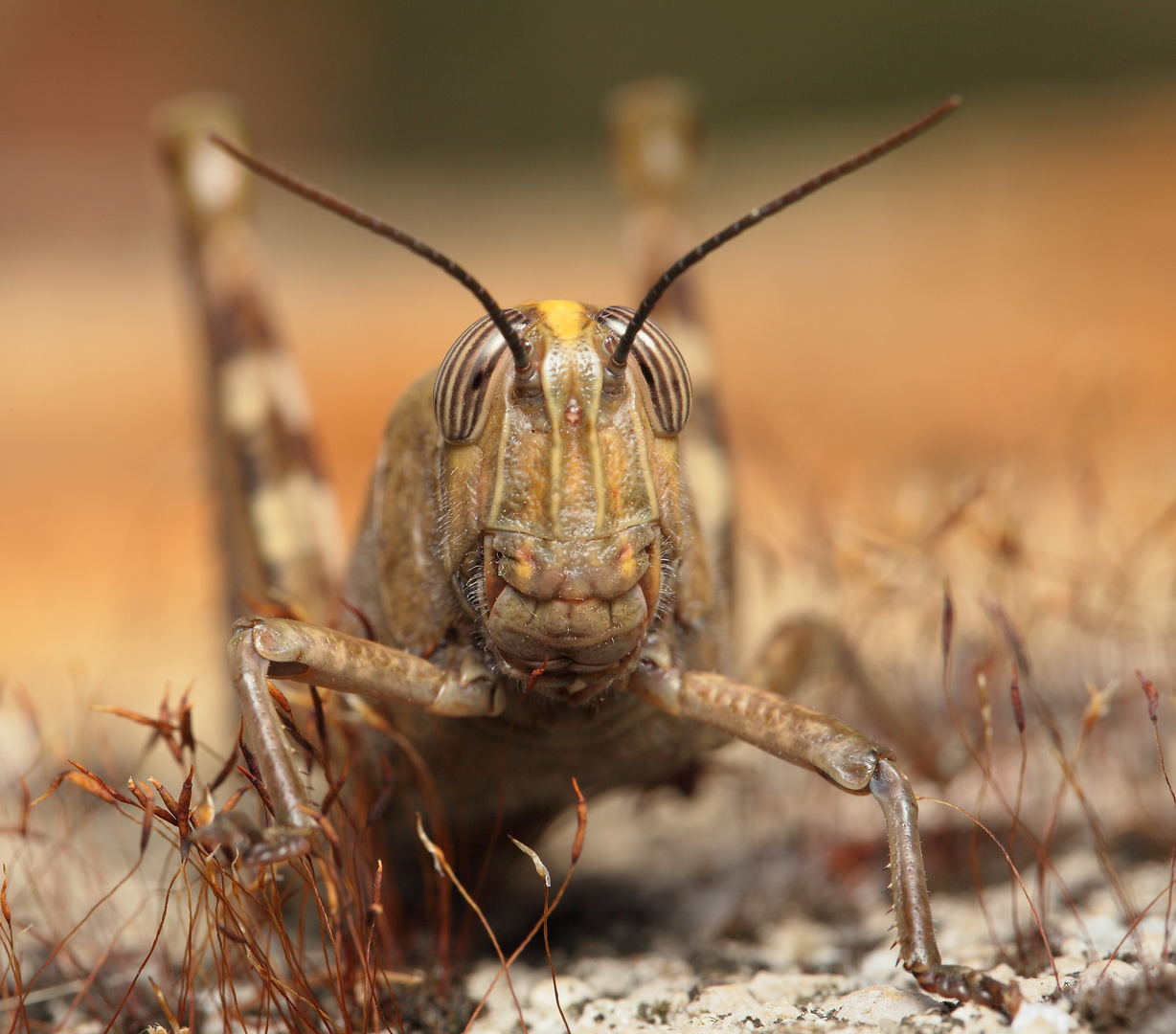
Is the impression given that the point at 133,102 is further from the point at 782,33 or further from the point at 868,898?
the point at 868,898

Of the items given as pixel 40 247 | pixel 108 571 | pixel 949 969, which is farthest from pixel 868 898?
pixel 40 247

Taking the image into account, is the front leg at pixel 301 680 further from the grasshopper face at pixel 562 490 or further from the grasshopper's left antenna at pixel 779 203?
the grasshopper's left antenna at pixel 779 203

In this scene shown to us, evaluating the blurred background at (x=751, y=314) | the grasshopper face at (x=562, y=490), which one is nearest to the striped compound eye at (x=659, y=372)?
the grasshopper face at (x=562, y=490)

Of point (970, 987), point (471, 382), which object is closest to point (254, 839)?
point (471, 382)

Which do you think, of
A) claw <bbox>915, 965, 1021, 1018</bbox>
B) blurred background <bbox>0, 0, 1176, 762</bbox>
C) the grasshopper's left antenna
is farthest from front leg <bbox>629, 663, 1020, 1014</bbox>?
blurred background <bbox>0, 0, 1176, 762</bbox>

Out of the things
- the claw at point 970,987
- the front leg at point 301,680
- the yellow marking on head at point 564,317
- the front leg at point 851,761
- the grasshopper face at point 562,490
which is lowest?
the claw at point 970,987

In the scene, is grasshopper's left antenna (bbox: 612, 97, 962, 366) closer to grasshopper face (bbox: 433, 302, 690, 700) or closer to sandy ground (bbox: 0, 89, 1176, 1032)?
grasshopper face (bbox: 433, 302, 690, 700)

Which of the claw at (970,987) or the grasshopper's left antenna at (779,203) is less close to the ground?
the grasshopper's left antenna at (779,203)
